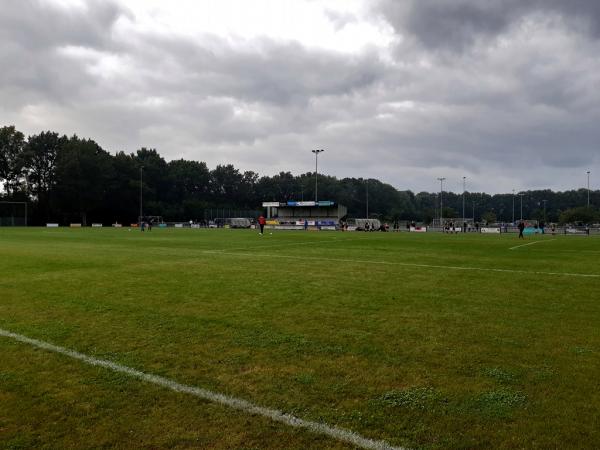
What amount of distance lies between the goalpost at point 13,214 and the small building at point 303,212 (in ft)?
148

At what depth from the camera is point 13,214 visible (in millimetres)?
79750

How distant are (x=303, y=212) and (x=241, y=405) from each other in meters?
79.5

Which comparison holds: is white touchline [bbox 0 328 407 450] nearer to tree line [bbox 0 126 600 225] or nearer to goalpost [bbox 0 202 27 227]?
goalpost [bbox 0 202 27 227]

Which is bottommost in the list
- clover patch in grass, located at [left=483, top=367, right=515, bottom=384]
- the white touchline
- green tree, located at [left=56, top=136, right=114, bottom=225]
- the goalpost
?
the white touchline

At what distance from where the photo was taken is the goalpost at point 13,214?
7856cm

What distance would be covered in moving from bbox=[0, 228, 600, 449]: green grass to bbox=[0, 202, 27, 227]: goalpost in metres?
83.1

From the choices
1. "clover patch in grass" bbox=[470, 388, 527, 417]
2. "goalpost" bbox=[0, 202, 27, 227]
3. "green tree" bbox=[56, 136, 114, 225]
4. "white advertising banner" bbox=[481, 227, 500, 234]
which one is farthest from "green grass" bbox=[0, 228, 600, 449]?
"green tree" bbox=[56, 136, 114, 225]

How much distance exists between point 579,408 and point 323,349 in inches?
105

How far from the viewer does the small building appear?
3124 inches

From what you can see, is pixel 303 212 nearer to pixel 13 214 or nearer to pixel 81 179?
pixel 81 179

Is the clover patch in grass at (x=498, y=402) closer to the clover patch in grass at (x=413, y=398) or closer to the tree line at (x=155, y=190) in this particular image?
the clover patch in grass at (x=413, y=398)

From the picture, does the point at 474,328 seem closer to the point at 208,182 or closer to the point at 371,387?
the point at 371,387

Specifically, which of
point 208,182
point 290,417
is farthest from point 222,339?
point 208,182

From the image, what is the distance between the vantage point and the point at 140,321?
21.8ft
